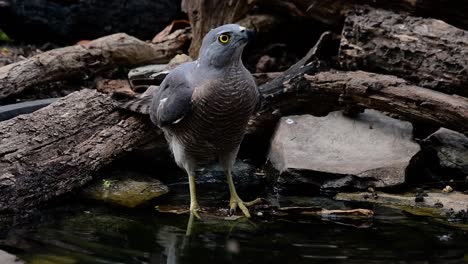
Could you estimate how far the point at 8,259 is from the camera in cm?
404

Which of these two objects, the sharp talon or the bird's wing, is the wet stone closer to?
the sharp talon

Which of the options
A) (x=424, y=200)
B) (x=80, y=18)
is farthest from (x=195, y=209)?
(x=80, y=18)

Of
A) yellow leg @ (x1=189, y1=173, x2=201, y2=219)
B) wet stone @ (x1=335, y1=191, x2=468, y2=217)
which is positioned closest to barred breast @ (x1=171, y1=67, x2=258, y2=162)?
yellow leg @ (x1=189, y1=173, x2=201, y2=219)

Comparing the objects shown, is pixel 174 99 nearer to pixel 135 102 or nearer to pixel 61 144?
pixel 135 102

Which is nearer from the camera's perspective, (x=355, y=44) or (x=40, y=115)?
(x=40, y=115)

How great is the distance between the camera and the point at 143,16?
29.9 feet

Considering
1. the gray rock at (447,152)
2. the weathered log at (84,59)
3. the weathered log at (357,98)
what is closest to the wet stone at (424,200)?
the gray rock at (447,152)

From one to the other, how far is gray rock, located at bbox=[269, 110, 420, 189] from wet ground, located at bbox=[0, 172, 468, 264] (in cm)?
46

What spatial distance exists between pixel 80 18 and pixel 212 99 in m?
4.57

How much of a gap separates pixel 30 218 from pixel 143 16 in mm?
4598

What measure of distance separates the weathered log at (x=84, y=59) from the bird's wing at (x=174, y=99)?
1.97 metres

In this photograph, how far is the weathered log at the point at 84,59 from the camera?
6.84m

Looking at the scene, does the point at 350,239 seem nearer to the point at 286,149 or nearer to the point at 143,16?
the point at 286,149

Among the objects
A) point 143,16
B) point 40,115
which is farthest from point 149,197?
point 143,16
